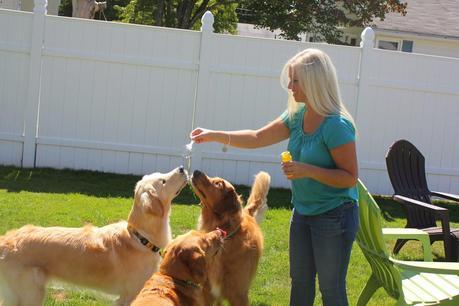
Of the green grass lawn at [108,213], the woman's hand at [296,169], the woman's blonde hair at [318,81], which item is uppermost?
the woman's blonde hair at [318,81]

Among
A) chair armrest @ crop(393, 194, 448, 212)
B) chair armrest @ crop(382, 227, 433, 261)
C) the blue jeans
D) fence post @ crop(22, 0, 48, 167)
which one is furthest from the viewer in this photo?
fence post @ crop(22, 0, 48, 167)

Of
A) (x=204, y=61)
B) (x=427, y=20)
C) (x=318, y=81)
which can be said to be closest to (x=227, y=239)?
(x=318, y=81)

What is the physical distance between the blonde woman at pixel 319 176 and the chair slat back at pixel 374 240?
43 centimetres

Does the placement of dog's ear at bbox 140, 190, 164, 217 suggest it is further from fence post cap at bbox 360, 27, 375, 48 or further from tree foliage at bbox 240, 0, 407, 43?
tree foliage at bbox 240, 0, 407, 43

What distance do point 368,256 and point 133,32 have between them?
20.2 ft

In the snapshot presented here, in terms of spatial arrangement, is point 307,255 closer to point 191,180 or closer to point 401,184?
point 191,180

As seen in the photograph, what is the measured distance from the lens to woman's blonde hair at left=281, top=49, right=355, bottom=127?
3465mm

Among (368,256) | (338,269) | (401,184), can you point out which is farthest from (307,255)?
(401,184)

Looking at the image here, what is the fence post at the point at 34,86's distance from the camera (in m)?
9.45

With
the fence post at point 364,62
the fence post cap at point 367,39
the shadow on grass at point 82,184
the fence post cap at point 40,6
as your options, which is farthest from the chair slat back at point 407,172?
the fence post cap at point 40,6

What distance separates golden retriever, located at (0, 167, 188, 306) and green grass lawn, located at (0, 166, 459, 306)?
0.23m

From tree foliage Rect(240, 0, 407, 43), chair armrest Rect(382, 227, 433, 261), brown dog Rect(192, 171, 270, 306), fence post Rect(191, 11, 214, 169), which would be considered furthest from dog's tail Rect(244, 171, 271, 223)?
tree foliage Rect(240, 0, 407, 43)

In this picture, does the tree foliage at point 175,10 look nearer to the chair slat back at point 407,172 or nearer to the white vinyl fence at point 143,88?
the white vinyl fence at point 143,88

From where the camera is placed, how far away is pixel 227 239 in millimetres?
4293
